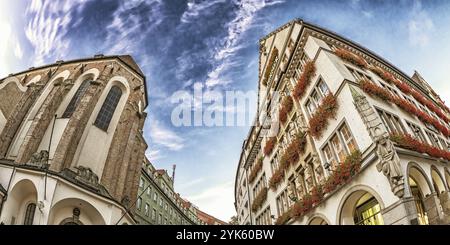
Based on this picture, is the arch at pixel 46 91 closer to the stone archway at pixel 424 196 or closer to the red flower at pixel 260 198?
the red flower at pixel 260 198

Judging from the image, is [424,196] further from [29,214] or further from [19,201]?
[19,201]

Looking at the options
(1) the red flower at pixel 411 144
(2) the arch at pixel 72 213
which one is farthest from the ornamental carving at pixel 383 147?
(2) the arch at pixel 72 213

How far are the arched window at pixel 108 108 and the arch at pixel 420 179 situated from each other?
24.5 metres

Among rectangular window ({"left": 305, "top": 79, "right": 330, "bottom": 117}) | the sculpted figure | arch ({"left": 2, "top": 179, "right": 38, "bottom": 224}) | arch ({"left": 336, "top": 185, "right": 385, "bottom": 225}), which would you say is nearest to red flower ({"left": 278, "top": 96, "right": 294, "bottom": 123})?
rectangular window ({"left": 305, "top": 79, "right": 330, "bottom": 117})

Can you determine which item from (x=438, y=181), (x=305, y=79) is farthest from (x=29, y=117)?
(x=438, y=181)

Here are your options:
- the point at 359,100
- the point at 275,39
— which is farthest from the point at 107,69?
the point at 359,100

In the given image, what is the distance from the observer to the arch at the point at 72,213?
16609 millimetres

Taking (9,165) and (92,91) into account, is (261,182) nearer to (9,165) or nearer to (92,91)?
(92,91)

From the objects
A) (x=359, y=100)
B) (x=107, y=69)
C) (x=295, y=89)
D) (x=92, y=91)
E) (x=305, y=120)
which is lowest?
(x=359, y=100)

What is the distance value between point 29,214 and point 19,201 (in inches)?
42.6

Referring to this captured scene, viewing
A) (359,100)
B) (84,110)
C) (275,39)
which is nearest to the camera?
(359,100)

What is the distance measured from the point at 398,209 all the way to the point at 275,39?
2031 centimetres

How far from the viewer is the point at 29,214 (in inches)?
652
